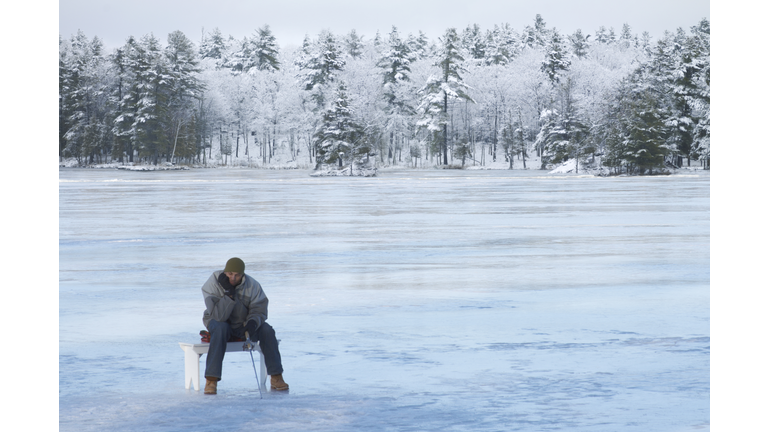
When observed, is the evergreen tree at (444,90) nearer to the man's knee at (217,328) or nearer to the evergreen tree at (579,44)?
the evergreen tree at (579,44)

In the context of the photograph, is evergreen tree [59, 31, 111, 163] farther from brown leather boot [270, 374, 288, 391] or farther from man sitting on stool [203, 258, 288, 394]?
brown leather boot [270, 374, 288, 391]

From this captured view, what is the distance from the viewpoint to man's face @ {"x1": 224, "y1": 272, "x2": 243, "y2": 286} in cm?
636

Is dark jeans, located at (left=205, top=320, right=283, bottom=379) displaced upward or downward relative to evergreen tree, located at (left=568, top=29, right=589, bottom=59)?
downward

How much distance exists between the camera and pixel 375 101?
89.4 m

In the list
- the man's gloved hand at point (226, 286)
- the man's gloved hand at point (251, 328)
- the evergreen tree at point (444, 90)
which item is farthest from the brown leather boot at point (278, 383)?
the evergreen tree at point (444, 90)

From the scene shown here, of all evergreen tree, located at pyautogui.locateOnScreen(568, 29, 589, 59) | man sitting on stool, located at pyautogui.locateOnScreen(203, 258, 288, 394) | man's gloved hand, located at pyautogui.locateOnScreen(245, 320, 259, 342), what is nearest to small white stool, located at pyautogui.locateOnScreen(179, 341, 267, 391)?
man sitting on stool, located at pyautogui.locateOnScreen(203, 258, 288, 394)

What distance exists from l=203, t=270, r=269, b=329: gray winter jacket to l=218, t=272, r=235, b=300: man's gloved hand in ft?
0.09

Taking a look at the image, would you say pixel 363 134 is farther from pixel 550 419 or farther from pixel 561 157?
pixel 550 419

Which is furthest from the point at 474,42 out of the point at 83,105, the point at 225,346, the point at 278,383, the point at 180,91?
the point at 278,383

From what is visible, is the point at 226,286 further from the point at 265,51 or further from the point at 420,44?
the point at 420,44

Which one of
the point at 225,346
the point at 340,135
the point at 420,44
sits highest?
the point at 420,44

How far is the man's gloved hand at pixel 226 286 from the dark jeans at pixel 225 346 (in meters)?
0.20

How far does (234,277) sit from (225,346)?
48 centimetres

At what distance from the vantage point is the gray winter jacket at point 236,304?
21.0ft
